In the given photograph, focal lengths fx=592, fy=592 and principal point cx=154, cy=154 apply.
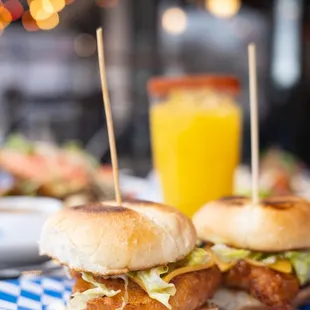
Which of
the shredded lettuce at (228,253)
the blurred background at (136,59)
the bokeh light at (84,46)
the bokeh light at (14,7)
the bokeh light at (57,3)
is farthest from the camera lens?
the bokeh light at (84,46)

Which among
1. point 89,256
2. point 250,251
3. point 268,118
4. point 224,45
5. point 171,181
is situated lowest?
point 268,118

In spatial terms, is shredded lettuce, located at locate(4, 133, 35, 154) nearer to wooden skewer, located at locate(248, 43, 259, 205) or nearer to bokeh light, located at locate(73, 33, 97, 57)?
wooden skewer, located at locate(248, 43, 259, 205)

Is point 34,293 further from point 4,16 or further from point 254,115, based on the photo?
point 4,16

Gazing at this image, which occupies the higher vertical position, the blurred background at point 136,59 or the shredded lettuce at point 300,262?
the shredded lettuce at point 300,262

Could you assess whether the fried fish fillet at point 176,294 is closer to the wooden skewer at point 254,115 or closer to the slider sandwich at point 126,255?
the slider sandwich at point 126,255

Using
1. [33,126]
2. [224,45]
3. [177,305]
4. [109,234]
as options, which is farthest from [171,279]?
[224,45]

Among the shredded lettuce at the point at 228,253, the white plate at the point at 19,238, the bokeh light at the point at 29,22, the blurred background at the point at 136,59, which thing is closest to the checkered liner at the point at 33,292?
the white plate at the point at 19,238

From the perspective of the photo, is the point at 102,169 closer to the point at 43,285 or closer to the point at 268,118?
the point at 43,285
